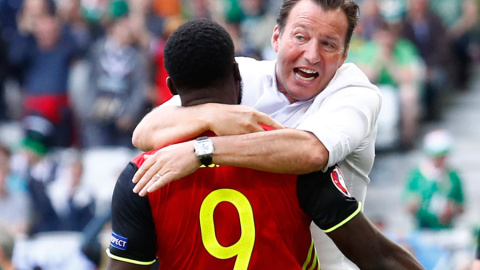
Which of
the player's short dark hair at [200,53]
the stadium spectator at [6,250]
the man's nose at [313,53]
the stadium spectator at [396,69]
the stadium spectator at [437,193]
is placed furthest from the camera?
the stadium spectator at [396,69]

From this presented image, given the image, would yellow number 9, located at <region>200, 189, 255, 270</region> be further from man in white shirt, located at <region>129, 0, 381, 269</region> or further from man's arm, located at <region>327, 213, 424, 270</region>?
man's arm, located at <region>327, 213, 424, 270</region>

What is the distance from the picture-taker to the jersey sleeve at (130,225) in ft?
9.78

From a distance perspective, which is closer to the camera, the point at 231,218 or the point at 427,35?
the point at 231,218

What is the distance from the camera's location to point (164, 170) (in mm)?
2955

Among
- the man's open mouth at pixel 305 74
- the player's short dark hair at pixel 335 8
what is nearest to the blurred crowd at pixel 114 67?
the player's short dark hair at pixel 335 8

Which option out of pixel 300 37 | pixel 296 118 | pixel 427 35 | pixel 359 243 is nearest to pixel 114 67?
pixel 427 35

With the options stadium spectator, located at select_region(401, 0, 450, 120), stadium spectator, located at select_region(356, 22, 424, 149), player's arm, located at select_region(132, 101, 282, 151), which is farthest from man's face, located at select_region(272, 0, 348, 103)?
stadium spectator, located at select_region(401, 0, 450, 120)

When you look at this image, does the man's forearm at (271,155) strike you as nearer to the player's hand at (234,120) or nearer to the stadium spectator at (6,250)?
the player's hand at (234,120)

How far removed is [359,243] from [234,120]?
601 millimetres

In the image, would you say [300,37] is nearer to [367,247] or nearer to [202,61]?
[202,61]

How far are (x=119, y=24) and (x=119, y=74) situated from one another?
581 mm

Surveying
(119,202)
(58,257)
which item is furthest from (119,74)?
(119,202)

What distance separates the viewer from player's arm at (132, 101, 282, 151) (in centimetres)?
299

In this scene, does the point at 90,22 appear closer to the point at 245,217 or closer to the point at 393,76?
the point at 393,76
